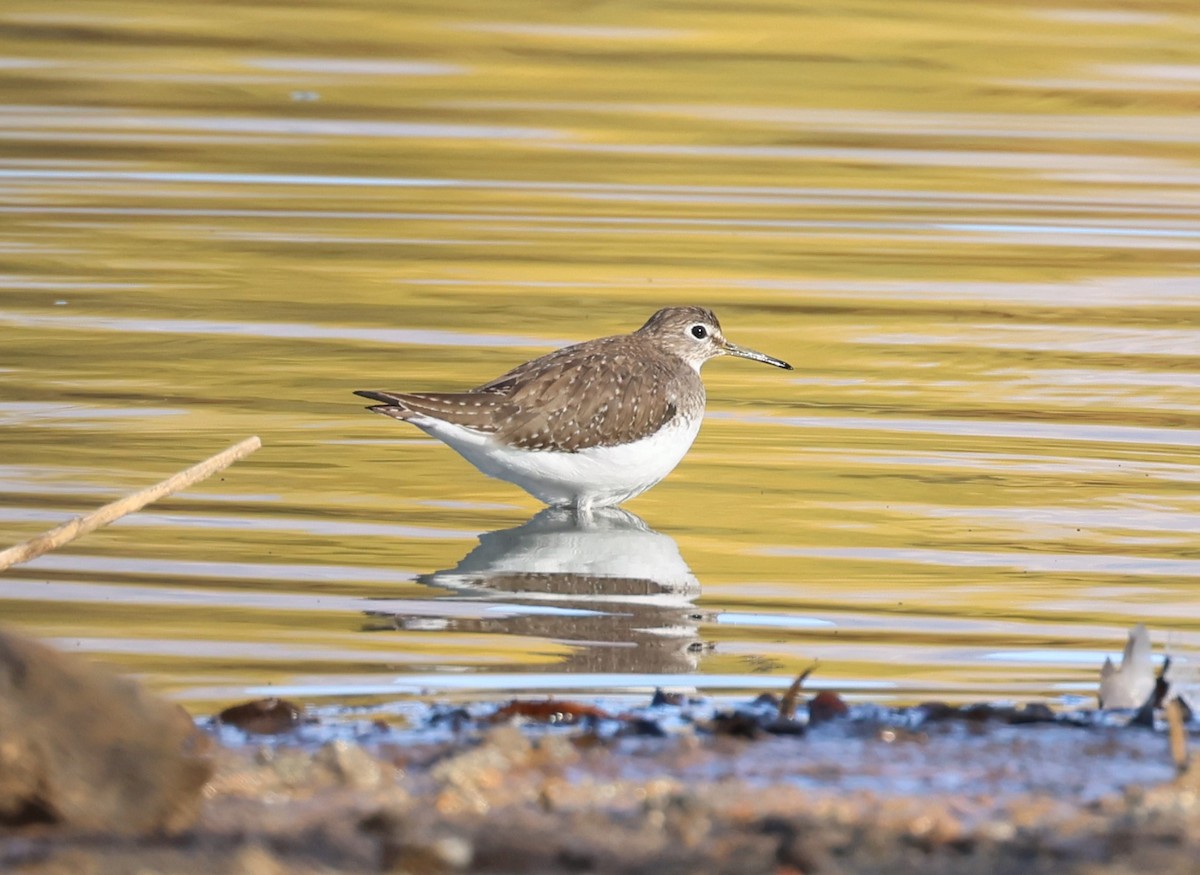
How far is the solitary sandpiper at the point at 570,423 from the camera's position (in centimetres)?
983

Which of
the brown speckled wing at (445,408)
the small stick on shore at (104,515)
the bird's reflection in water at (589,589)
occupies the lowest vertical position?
the bird's reflection in water at (589,589)

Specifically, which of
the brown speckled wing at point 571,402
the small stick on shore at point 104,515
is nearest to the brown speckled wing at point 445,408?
the brown speckled wing at point 571,402

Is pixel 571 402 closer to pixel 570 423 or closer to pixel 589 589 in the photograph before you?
pixel 570 423

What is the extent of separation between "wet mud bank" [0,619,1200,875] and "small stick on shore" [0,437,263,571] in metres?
0.97

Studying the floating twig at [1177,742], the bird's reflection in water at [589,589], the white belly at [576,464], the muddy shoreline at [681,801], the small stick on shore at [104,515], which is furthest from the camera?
the white belly at [576,464]

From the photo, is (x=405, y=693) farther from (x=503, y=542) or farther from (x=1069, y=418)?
(x=1069, y=418)

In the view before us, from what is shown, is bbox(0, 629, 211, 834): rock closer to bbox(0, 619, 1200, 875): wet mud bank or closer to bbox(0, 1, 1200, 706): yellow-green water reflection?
bbox(0, 619, 1200, 875): wet mud bank

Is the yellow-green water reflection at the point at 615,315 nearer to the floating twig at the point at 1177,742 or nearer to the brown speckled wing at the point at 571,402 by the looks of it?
the brown speckled wing at the point at 571,402

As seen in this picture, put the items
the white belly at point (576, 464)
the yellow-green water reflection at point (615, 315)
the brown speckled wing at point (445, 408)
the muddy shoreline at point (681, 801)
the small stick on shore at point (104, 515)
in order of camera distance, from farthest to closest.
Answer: the white belly at point (576, 464) < the brown speckled wing at point (445, 408) < the yellow-green water reflection at point (615, 315) < the small stick on shore at point (104, 515) < the muddy shoreline at point (681, 801)

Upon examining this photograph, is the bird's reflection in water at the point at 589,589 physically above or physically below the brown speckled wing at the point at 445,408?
below

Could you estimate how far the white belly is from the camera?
32.4 ft

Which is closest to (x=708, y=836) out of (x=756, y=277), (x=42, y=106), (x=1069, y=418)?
(x=1069, y=418)

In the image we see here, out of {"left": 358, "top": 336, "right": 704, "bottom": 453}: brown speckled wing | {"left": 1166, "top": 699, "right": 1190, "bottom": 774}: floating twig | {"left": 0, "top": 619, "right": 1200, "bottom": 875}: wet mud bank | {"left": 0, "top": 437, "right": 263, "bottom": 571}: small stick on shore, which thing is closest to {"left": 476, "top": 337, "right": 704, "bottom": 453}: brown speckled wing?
{"left": 358, "top": 336, "right": 704, "bottom": 453}: brown speckled wing

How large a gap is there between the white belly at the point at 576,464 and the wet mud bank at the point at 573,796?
148 inches
